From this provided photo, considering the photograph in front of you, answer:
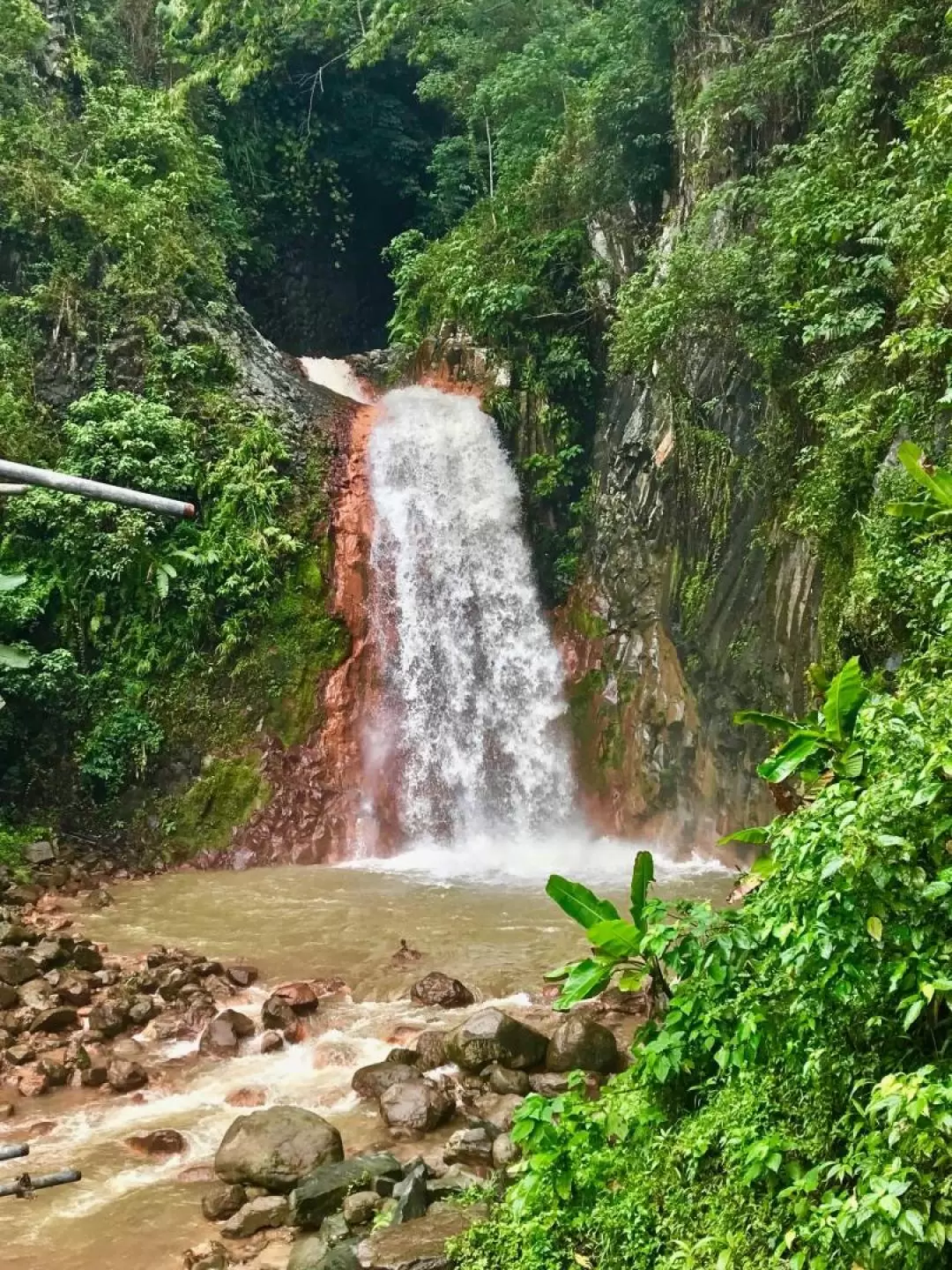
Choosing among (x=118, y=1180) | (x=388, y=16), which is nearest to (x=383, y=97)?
(x=388, y=16)

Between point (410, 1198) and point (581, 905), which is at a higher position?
point (581, 905)

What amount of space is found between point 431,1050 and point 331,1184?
1629 millimetres

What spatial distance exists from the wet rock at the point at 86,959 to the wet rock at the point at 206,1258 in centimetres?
392

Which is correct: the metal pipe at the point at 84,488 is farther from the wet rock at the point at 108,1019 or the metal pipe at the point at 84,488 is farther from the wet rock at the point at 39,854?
the wet rock at the point at 39,854

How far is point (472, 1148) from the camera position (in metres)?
4.77

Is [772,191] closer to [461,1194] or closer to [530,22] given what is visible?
[461,1194]

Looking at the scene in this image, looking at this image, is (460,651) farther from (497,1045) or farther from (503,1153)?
(503,1153)

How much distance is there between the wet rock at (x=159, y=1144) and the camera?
5.13 metres

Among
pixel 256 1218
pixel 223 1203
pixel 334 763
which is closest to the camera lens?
pixel 256 1218

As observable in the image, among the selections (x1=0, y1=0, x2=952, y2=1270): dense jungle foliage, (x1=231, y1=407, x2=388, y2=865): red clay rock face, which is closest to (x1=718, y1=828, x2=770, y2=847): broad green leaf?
(x1=0, y1=0, x2=952, y2=1270): dense jungle foliage

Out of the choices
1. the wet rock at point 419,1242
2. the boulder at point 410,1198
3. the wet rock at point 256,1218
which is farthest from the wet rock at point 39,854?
the wet rock at point 419,1242

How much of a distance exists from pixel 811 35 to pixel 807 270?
3790 millimetres

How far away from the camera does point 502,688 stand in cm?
1305

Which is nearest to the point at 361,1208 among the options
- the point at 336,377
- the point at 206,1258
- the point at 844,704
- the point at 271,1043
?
the point at 206,1258
